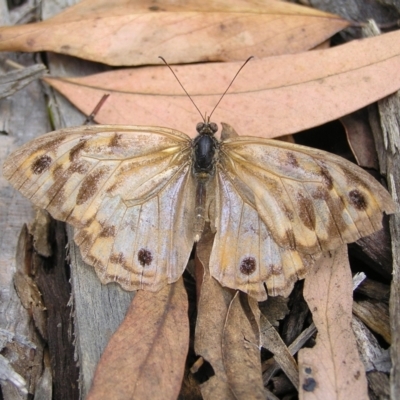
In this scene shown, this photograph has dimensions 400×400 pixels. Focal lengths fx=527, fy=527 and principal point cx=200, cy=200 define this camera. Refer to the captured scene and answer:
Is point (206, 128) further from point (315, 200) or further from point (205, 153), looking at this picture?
point (315, 200)

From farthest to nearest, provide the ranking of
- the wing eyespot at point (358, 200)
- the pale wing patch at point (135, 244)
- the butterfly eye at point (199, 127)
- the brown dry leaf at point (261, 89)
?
the brown dry leaf at point (261, 89), the butterfly eye at point (199, 127), the pale wing patch at point (135, 244), the wing eyespot at point (358, 200)

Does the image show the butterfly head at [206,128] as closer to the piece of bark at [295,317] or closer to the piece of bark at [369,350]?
the piece of bark at [295,317]

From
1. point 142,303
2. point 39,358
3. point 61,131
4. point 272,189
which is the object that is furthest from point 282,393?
point 61,131

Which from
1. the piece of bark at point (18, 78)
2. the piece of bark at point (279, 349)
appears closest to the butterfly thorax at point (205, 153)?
the piece of bark at point (279, 349)

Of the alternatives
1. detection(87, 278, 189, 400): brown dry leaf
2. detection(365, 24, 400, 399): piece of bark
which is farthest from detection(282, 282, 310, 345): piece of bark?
detection(87, 278, 189, 400): brown dry leaf

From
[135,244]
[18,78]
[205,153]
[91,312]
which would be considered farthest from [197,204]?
[18,78]

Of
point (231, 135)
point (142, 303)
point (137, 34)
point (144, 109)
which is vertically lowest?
point (142, 303)

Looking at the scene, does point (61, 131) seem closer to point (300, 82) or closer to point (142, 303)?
point (142, 303)
